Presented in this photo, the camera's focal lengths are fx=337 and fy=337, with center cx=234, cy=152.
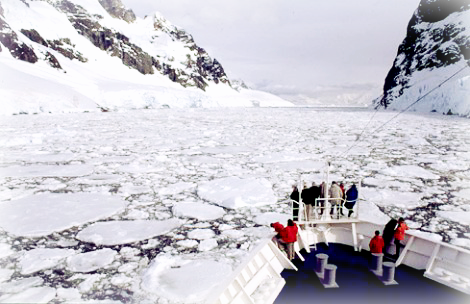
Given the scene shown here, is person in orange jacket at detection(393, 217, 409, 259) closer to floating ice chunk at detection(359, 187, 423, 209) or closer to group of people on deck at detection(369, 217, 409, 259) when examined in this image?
group of people on deck at detection(369, 217, 409, 259)

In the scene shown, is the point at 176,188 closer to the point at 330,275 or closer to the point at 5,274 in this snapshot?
the point at 5,274

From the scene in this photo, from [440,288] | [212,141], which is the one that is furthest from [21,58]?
[440,288]

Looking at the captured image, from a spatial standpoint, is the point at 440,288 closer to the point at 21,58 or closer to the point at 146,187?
the point at 146,187

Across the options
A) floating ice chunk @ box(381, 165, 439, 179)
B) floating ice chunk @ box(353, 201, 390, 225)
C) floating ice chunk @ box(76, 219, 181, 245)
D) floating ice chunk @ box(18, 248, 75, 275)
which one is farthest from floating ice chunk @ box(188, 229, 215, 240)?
floating ice chunk @ box(381, 165, 439, 179)

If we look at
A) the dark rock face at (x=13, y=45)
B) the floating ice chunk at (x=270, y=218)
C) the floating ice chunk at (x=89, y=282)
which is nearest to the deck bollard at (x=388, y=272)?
the floating ice chunk at (x=270, y=218)

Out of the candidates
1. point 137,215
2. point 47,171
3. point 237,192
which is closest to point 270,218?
point 237,192

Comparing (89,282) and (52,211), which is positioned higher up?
(52,211)
